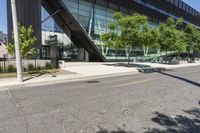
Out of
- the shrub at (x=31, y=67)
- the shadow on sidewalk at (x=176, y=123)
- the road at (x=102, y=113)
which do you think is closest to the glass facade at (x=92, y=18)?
the shrub at (x=31, y=67)

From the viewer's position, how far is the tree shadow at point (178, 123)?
5852 millimetres

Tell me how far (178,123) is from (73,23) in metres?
28.0

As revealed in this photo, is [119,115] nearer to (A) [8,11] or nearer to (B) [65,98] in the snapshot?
(B) [65,98]

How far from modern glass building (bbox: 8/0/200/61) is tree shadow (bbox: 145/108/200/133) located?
25.5 metres

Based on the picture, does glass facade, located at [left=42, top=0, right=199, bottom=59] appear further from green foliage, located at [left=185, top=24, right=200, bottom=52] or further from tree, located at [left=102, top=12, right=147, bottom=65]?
green foliage, located at [left=185, top=24, right=200, bottom=52]

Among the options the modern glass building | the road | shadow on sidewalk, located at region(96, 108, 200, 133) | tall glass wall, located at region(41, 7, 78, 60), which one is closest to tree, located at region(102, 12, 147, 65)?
the modern glass building

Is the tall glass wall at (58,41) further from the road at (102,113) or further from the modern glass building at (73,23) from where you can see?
the road at (102,113)

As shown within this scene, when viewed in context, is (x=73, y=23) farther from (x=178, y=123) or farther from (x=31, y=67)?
(x=178, y=123)

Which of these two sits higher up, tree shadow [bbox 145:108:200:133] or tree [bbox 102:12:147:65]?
tree [bbox 102:12:147:65]

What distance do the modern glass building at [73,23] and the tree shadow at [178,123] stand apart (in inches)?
1003

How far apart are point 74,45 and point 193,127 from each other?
3240cm

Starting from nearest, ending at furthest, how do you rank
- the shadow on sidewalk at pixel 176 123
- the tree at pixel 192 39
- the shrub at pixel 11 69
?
the shadow on sidewalk at pixel 176 123, the shrub at pixel 11 69, the tree at pixel 192 39

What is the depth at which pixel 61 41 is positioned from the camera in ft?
119

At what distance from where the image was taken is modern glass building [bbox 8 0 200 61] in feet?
101
